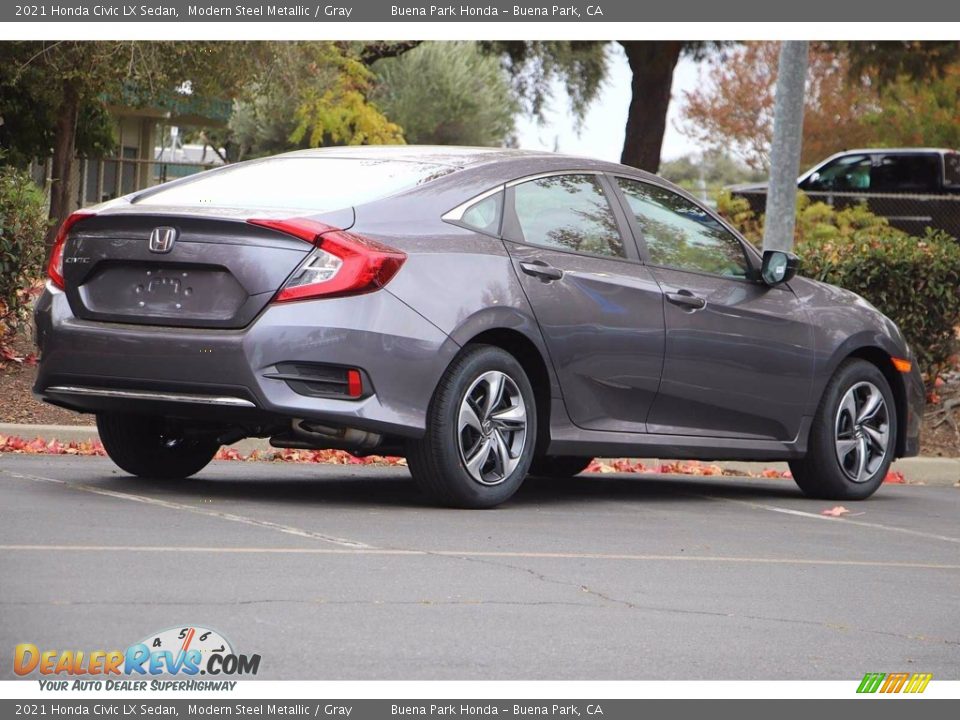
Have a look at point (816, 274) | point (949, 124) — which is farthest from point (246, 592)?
Answer: point (949, 124)

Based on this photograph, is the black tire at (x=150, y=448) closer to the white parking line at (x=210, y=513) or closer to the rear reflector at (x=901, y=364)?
the white parking line at (x=210, y=513)

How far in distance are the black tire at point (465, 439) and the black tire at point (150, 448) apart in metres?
1.44

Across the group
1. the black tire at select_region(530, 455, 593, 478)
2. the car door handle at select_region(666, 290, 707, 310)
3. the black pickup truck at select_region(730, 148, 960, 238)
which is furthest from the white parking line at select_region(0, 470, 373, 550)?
the black pickup truck at select_region(730, 148, 960, 238)

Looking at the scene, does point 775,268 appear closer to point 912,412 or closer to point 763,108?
point 912,412

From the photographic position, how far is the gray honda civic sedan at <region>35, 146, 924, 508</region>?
23.2 feet

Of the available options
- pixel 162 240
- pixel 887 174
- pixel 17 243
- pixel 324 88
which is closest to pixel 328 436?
pixel 162 240

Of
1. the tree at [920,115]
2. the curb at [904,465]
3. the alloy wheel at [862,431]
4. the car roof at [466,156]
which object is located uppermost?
the tree at [920,115]

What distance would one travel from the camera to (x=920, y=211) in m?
25.6

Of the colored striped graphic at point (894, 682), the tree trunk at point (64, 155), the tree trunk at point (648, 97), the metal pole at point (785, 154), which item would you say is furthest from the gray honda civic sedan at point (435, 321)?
the tree trunk at point (64, 155)

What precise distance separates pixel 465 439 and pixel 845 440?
2910 mm

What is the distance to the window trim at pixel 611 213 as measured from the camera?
7.89 m

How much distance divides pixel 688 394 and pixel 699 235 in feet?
3.00

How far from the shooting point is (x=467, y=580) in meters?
5.97

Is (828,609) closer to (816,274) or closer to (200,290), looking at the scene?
(200,290)
